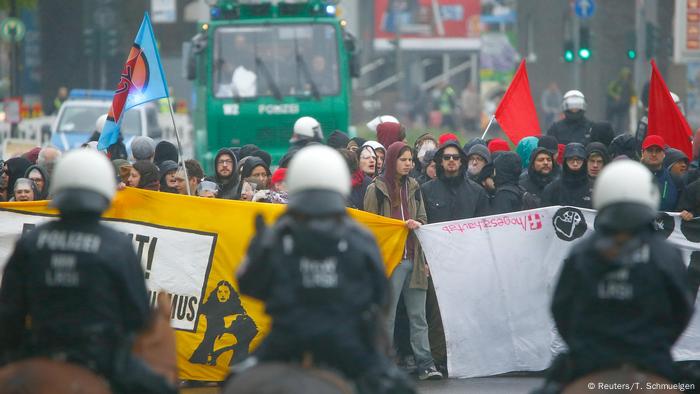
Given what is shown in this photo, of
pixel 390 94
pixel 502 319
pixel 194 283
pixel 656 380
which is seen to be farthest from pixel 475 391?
pixel 390 94

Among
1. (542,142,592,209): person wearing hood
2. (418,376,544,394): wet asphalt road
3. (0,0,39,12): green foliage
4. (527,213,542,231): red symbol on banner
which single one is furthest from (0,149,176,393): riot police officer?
(0,0,39,12): green foliage

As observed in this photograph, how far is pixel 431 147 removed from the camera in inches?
535

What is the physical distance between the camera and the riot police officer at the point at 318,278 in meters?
5.66

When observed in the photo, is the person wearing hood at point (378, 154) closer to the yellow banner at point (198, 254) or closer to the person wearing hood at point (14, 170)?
the yellow banner at point (198, 254)

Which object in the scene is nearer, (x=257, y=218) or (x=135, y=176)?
(x=257, y=218)

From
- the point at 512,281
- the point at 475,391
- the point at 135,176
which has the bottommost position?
the point at 475,391

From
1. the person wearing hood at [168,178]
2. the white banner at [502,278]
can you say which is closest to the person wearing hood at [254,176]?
the person wearing hood at [168,178]

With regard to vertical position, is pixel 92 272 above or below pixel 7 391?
above

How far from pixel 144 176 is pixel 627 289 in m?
6.02

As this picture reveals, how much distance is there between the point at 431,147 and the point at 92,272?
7994 mm

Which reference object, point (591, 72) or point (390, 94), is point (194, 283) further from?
point (390, 94)

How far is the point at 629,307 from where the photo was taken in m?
5.79

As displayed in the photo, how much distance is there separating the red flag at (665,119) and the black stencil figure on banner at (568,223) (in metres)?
3.30

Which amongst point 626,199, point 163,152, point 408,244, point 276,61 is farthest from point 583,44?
point 626,199
